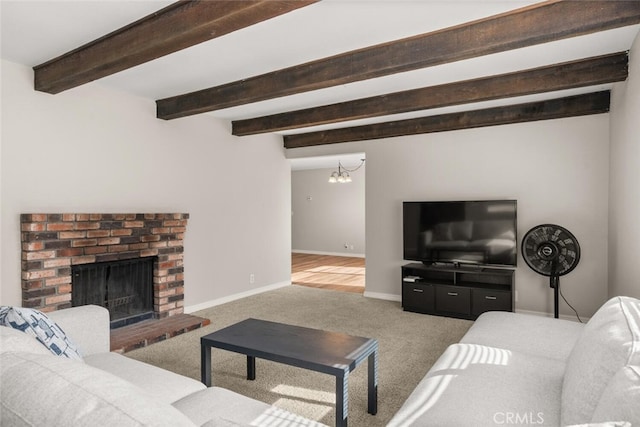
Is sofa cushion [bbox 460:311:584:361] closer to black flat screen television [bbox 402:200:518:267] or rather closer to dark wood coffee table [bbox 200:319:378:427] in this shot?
dark wood coffee table [bbox 200:319:378:427]

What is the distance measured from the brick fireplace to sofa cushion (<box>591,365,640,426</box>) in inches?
151

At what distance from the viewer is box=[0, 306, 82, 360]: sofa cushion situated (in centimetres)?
155

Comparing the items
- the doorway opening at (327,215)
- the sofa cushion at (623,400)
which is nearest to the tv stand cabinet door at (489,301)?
the sofa cushion at (623,400)

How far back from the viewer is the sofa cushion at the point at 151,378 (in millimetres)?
1700

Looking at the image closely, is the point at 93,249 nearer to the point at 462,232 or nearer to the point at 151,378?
the point at 151,378

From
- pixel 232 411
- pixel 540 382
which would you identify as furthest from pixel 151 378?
pixel 540 382

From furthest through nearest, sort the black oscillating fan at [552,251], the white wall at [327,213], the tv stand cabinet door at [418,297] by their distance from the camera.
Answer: the white wall at [327,213] < the tv stand cabinet door at [418,297] < the black oscillating fan at [552,251]

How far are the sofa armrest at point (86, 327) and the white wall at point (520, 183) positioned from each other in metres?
3.83

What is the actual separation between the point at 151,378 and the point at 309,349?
0.86 meters

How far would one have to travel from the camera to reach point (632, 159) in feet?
9.46

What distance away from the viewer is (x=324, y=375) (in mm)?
2848

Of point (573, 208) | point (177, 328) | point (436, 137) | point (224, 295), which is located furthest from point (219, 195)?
point (573, 208)

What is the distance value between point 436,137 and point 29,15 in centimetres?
422

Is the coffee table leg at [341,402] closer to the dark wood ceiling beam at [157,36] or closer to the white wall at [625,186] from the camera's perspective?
the dark wood ceiling beam at [157,36]
